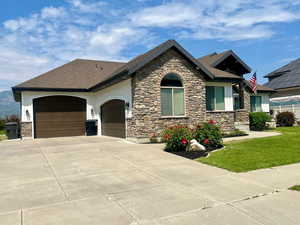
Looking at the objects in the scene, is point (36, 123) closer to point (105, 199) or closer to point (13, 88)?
point (13, 88)

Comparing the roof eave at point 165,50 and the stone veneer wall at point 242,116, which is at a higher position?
the roof eave at point 165,50

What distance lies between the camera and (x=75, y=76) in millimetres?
19453

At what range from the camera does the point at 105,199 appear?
4.59 m

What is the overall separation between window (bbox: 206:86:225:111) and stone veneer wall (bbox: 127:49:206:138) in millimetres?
1381

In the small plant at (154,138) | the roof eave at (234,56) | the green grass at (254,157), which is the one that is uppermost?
the roof eave at (234,56)

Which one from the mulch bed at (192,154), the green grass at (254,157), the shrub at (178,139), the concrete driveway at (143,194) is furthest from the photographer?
the shrub at (178,139)

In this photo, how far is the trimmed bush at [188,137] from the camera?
9586mm

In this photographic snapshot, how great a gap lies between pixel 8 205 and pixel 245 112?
50.9 ft

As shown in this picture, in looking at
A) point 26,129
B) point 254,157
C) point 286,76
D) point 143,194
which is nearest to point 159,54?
point 254,157

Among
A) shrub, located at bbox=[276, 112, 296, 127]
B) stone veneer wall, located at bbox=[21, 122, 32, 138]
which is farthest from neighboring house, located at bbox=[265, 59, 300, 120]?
stone veneer wall, located at bbox=[21, 122, 32, 138]

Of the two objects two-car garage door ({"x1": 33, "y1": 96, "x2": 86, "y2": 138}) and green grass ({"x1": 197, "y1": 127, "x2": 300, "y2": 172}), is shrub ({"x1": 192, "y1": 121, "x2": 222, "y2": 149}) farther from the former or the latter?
two-car garage door ({"x1": 33, "y1": 96, "x2": 86, "y2": 138})

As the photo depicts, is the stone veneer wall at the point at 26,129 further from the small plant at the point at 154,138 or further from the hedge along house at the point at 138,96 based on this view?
the small plant at the point at 154,138

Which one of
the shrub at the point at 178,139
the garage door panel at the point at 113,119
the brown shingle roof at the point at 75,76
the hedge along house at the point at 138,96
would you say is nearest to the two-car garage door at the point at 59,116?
the hedge along house at the point at 138,96

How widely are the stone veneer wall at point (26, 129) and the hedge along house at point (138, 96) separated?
0.21ft
